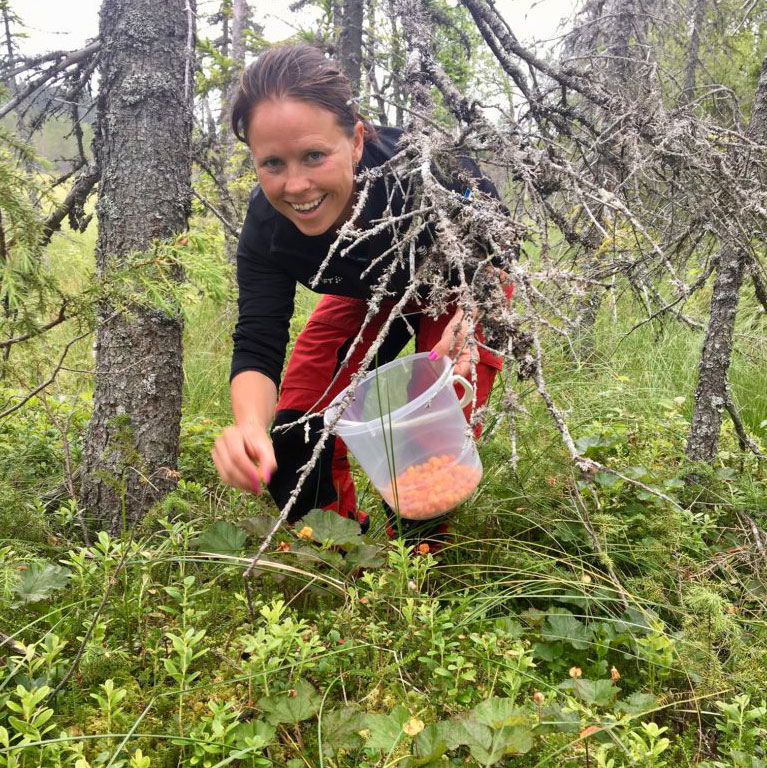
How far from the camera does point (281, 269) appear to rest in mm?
2502

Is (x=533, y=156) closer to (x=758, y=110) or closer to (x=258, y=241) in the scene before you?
(x=258, y=241)

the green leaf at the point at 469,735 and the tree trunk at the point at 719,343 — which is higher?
the tree trunk at the point at 719,343

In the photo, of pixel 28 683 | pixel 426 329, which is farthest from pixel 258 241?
pixel 28 683

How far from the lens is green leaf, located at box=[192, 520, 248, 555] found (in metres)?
1.83

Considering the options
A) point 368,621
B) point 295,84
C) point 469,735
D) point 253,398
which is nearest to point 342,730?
point 469,735

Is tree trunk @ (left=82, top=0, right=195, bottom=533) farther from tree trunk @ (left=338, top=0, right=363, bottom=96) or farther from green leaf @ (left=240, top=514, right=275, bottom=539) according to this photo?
tree trunk @ (left=338, top=0, right=363, bottom=96)

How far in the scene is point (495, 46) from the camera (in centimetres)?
233

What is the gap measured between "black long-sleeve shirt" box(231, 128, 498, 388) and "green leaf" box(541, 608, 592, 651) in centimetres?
124

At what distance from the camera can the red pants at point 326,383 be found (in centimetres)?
252

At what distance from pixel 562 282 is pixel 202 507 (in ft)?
5.69

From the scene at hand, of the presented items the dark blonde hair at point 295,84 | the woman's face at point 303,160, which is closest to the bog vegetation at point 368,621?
the woman's face at point 303,160

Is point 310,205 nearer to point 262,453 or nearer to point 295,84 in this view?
point 295,84

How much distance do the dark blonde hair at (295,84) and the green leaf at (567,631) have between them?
1.68m

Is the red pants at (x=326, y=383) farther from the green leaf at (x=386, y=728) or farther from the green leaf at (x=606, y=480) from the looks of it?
the green leaf at (x=386, y=728)
